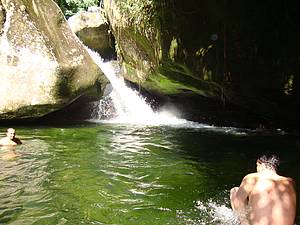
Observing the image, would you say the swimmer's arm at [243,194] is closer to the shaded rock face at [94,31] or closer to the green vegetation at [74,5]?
the shaded rock face at [94,31]

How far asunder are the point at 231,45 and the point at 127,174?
12.0 ft

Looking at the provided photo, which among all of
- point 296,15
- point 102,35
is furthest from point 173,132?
point 102,35

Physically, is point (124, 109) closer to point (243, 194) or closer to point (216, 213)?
point (216, 213)

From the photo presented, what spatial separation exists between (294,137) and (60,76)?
7.61 meters

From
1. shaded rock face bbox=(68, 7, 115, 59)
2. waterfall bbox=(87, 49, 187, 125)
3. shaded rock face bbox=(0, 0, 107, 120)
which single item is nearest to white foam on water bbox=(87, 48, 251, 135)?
waterfall bbox=(87, 49, 187, 125)

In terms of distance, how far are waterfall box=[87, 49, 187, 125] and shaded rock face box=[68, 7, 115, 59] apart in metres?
1.56

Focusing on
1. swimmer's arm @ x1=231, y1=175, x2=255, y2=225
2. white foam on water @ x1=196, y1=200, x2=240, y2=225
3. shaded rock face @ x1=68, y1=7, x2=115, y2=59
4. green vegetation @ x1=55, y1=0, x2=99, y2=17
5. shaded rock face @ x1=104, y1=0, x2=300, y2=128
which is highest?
green vegetation @ x1=55, y1=0, x2=99, y2=17

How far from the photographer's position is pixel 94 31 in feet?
66.2

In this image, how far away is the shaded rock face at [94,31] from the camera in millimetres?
20125

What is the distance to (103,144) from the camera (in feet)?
36.3

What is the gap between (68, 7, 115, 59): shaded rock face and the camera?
20125 millimetres

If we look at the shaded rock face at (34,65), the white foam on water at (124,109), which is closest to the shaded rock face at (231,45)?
the shaded rock face at (34,65)

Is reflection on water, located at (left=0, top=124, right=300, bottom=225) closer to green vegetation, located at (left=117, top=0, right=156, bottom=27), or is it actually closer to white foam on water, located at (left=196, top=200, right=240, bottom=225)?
white foam on water, located at (left=196, top=200, right=240, bottom=225)

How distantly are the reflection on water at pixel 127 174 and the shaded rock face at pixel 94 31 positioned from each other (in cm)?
826
